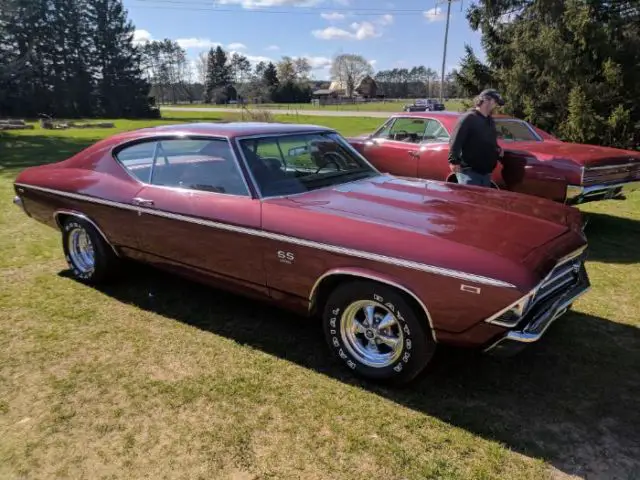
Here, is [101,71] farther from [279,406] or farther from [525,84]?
[279,406]

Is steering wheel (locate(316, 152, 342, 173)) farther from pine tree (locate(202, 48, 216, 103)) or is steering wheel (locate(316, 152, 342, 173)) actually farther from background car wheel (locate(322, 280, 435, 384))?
pine tree (locate(202, 48, 216, 103))

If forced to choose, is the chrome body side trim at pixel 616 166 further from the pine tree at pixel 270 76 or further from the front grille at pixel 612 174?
the pine tree at pixel 270 76

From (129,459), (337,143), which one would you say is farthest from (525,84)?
(129,459)

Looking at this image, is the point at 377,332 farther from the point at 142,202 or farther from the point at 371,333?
the point at 142,202

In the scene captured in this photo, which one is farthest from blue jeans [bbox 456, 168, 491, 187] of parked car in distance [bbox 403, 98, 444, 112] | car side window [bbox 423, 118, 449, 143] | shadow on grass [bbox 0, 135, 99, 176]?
parked car in distance [bbox 403, 98, 444, 112]

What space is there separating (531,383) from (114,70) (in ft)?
195

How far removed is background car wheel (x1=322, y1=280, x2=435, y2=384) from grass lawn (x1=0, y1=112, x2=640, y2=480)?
0.16m

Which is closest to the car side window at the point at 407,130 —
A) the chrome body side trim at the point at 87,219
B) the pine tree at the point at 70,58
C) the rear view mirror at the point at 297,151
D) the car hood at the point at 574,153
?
the car hood at the point at 574,153

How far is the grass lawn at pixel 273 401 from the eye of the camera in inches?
102

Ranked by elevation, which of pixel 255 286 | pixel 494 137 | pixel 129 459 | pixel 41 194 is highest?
pixel 494 137

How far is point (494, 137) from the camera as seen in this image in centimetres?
560

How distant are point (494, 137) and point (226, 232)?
11.3 ft

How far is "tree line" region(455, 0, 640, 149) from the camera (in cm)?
1189

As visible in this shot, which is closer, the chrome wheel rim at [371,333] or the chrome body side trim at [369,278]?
the chrome body side trim at [369,278]
